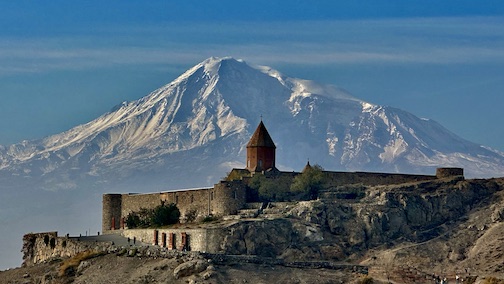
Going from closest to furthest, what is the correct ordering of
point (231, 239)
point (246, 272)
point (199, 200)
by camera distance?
point (246, 272), point (231, 239), point (199, 200)

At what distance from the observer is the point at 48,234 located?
381ft

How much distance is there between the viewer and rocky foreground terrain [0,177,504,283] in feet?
298

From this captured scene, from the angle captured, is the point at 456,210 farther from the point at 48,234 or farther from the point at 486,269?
the point at 48,234

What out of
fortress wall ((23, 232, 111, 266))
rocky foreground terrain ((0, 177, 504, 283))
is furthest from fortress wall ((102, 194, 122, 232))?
rocky foreground terrain ((0, 177, 504, 283))

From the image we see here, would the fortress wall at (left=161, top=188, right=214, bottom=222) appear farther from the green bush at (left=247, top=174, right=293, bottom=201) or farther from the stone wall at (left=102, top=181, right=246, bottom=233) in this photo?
the green bush at (left=247, top=174, right=293, bottom=201)

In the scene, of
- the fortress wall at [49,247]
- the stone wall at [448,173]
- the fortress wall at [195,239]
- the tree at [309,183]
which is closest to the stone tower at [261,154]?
the tree at [309,183]

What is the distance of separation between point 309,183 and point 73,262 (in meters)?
21.6

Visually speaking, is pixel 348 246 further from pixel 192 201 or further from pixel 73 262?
pixel 73 262

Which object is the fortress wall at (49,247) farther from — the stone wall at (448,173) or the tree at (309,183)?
the stone wall at (448,173)

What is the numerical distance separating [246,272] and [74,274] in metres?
14.6

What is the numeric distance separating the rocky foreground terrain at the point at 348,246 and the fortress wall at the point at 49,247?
7.86ft

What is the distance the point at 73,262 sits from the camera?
99.6 meters

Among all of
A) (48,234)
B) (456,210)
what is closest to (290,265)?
(456,210)

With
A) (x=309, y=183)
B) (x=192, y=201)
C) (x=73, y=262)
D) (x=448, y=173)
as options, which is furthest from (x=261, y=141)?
(x=73, y=262)
